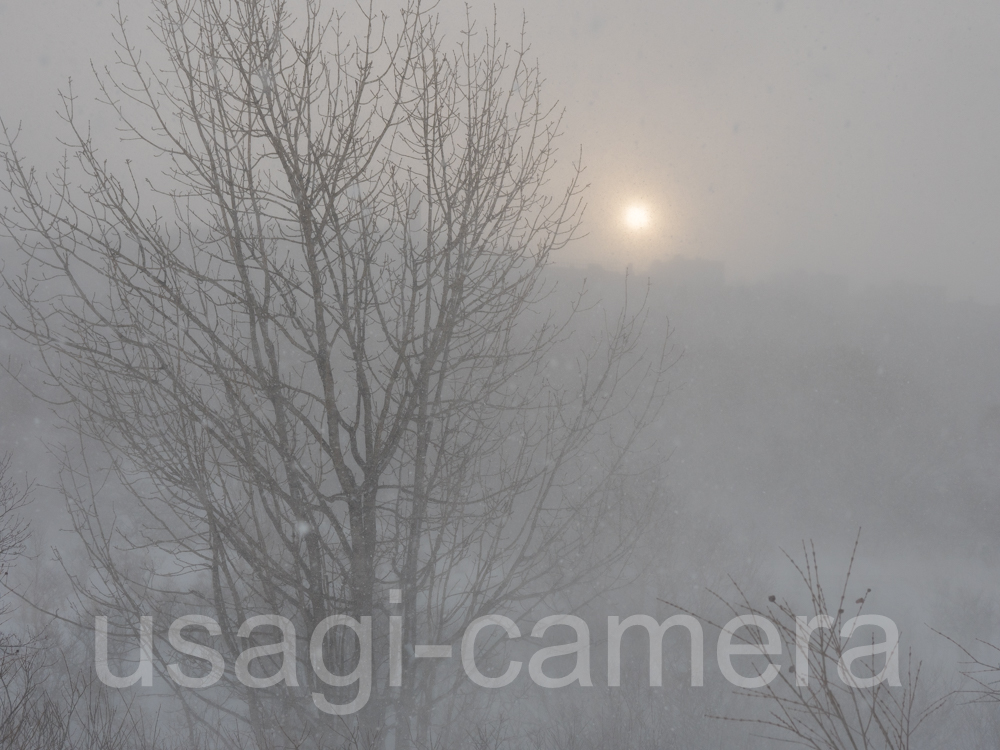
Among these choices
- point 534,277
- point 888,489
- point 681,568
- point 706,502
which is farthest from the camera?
point 888,489

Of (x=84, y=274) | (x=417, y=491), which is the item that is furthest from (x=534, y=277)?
(x=84, y=274)

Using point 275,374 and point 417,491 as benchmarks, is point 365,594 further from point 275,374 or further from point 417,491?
point 275,374

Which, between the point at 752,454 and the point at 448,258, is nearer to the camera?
the point at 448,258

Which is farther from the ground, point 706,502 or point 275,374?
point 706,502

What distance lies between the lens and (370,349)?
11.9 feet

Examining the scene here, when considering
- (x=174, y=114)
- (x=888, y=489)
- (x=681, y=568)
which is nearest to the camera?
(x=174, y=114)

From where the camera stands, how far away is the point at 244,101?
9.08 ft

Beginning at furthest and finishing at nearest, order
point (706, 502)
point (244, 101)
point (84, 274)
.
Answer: point (706, 502), point (84, 274), point (244, 101)

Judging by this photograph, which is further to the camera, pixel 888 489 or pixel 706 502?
pixel 888 489

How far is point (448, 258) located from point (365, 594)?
1.73 metres

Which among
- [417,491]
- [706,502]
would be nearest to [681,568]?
[706,502]

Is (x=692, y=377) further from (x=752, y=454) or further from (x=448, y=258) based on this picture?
(x=448, y=258)

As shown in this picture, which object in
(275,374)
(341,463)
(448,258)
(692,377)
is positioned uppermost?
(692,377)

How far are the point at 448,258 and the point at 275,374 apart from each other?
1019 mm
